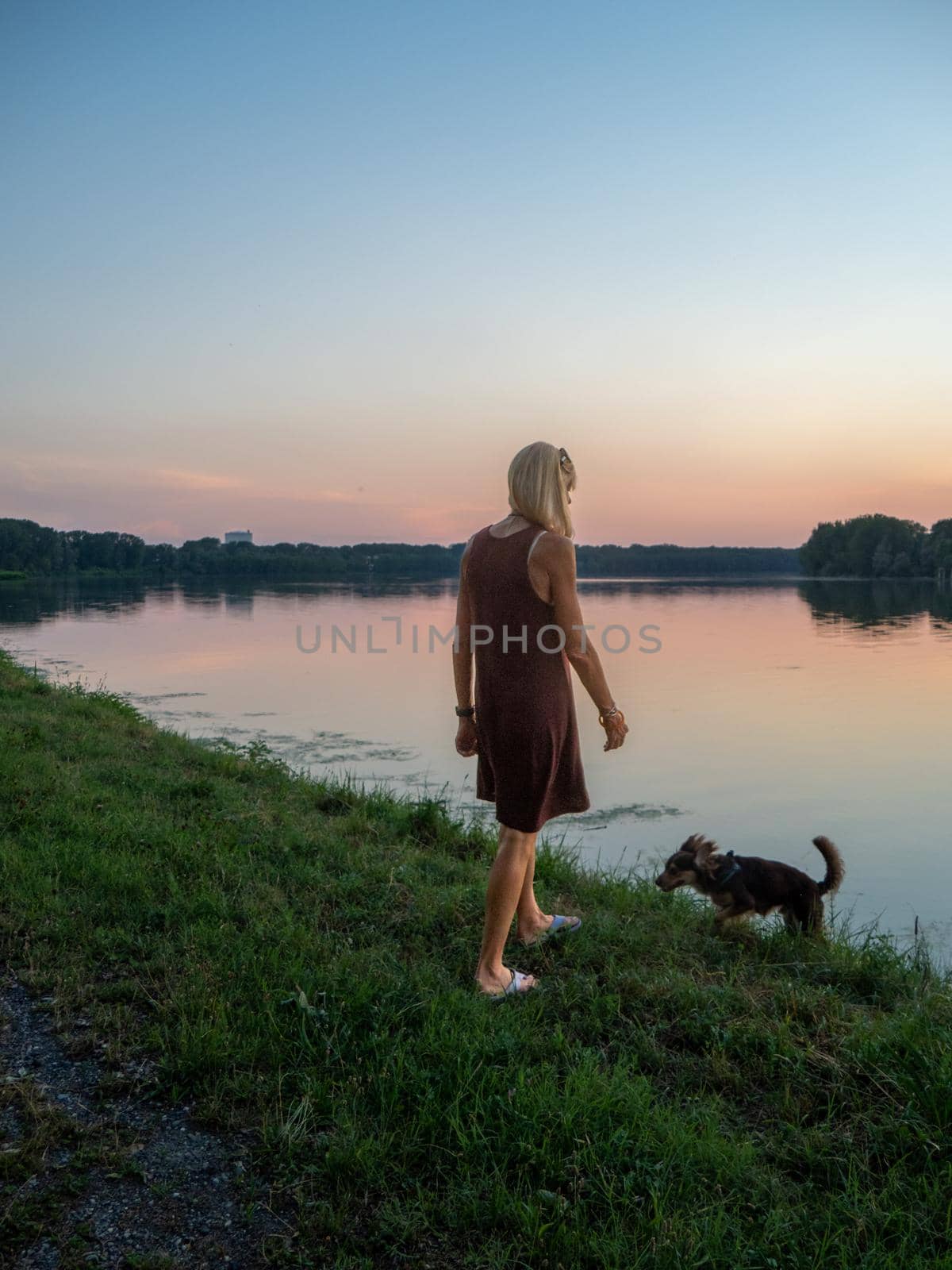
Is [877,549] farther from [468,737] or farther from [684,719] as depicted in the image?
[468,737]

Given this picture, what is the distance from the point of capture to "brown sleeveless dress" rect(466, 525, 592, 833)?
10.7ft

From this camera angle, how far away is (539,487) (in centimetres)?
325

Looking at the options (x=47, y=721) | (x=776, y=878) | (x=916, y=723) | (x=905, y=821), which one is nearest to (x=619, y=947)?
(x=776, y=878)

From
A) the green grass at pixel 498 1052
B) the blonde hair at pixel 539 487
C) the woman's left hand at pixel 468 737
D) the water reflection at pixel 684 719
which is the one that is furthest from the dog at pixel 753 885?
the blonde hair at pixel 539 487

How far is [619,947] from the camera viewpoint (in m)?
3.86

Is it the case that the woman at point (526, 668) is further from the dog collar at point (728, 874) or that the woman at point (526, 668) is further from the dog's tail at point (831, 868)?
the dog's tail at point (831, 868)

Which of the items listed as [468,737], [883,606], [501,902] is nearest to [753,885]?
[501,902]

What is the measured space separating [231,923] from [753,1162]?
92.5 inches

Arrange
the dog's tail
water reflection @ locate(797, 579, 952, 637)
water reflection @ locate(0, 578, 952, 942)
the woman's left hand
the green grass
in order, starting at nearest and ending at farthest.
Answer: the green grass
the woman's left hand
the dog's tail
water reflection @ locate(0, 578, 952, 942)
water reflection @ locate(797, 579, 952, 637)

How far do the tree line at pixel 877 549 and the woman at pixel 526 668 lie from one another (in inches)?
2810

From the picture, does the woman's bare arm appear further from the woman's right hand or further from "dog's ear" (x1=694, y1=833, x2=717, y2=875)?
"dog's ear" (x1=694, y1=833, x2=717, y2=875)

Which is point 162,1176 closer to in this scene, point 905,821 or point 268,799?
point 268,799

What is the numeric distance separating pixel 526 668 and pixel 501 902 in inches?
36.4

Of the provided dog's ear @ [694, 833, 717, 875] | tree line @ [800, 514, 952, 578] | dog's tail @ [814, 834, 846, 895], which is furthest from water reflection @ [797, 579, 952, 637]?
dog's ear @ [694, 833, 717, 875]
